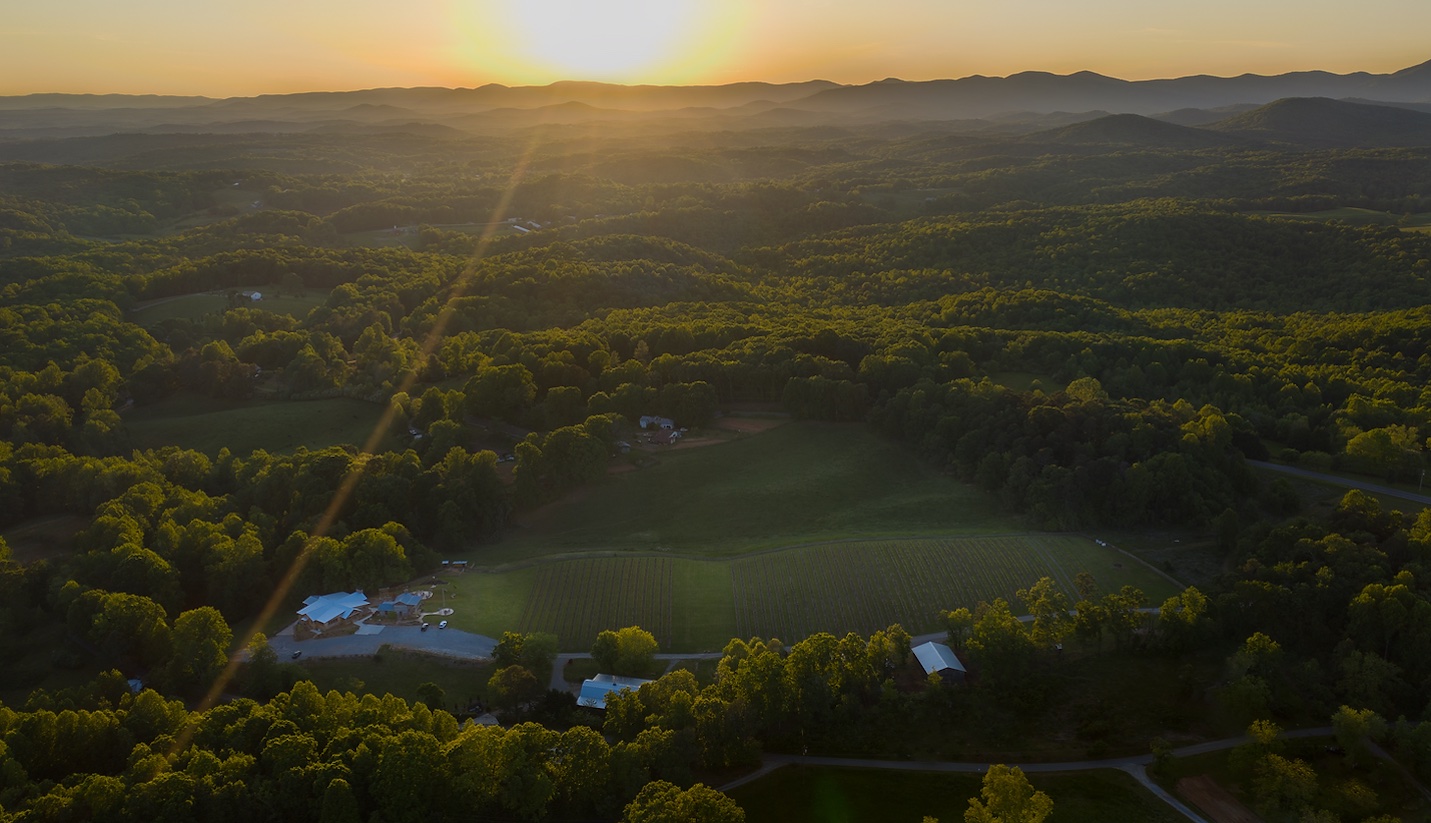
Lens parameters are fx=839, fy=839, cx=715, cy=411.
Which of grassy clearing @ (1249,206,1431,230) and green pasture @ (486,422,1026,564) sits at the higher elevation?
grassy clearing @ (1249,206,1431,230)

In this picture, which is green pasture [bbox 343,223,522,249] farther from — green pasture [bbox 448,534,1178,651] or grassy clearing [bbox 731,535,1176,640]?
grassy clearing [bbox 731,535,1176,640]

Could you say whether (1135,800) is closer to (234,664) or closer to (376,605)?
(376,605)

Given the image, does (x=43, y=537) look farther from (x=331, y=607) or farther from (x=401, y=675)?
(x=401, y=675)

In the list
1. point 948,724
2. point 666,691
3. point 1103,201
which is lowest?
point 948,724

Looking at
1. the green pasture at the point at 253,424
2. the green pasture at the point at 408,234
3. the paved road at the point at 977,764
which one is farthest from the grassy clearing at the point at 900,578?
the green pasture at the point at 408,234

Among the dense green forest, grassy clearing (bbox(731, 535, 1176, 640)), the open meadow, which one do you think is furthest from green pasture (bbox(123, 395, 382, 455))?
grassy clearing (bbox(731, 535, 1176, 640))

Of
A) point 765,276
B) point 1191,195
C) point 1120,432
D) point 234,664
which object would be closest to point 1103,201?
point 1191,195

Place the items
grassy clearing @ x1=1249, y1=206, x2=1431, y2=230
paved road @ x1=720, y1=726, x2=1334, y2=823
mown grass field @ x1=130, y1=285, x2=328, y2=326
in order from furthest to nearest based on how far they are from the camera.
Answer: grassy clearing @ x1=1249, y1=206, x2=1431, y2=230, mown grass field @ x1=130, y1=285, x2=328, y2=326, paved road @ x1=720, y1=726, x2=1334, y2=823
